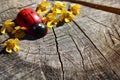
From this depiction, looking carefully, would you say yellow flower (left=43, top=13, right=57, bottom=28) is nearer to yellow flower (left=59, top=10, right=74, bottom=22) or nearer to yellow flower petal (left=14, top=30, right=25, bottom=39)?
yellow flower (left=59, top=10, right=74, bottom=22)

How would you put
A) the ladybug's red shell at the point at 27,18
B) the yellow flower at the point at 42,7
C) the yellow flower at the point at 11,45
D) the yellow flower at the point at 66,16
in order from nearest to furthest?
the yellow flower at the point at 11,45, the ladybug's red shell at the point at 27,18, the yellow flower at the point at 66,16, the yellow flower at the point at 42,7

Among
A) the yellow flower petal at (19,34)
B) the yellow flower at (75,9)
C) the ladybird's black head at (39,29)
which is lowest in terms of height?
the yellow flower petal at (19,34)

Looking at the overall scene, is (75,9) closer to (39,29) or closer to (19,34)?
(39,29)

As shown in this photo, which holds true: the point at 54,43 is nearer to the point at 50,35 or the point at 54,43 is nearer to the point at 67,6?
the point at 50,35

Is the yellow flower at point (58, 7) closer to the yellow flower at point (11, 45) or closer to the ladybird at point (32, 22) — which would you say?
the ladybird at point (32, 22)

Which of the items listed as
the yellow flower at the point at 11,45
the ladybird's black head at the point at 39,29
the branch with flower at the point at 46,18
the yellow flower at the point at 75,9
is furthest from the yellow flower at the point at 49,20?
the yellow flower at the point at 11,45

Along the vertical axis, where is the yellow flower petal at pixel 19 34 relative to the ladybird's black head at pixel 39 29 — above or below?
below

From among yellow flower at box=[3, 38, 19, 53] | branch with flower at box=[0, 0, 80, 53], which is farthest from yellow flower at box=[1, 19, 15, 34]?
yellow flower at box=[3, 38, 19, 53]
